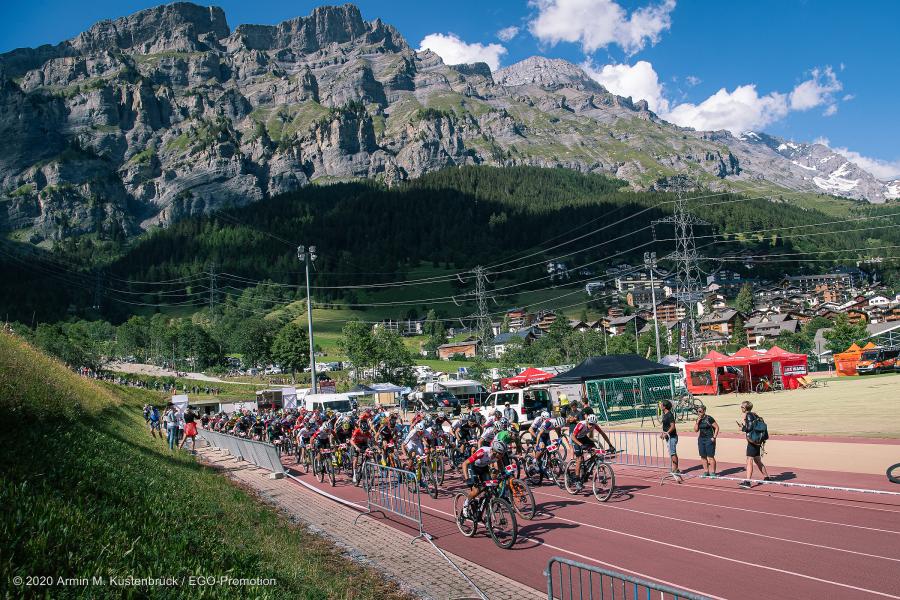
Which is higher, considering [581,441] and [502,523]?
[581,441]

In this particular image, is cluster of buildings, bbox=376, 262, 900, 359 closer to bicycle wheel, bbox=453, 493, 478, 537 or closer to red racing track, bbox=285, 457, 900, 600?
red racing track, bbox=285, 457, 900, 600

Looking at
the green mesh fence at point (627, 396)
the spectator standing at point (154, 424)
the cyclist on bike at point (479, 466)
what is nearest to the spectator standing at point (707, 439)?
the cyclist on bike at point (479, 466)

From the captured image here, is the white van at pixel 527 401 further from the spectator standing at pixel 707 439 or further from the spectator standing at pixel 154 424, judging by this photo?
the spectator standing at pixel 154 424

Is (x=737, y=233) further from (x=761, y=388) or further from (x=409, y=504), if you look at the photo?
(x=409, y=504)

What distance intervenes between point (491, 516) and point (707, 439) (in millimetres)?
6920

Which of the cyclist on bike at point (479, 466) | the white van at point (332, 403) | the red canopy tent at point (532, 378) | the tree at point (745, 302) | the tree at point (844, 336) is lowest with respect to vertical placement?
the white van at point (332, 403)

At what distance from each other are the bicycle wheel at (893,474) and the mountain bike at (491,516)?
27.3ft

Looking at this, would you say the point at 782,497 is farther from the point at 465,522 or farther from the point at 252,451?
the point at 252,451

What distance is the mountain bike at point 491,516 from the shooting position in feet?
35.2

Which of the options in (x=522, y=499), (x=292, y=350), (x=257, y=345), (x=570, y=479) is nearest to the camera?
(x=522, y=499)

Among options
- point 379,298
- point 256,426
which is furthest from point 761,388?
point 379,298

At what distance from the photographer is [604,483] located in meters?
14.0

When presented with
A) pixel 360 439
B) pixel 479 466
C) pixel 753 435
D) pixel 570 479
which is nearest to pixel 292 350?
pixel 360 439

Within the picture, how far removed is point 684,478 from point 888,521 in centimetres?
543
